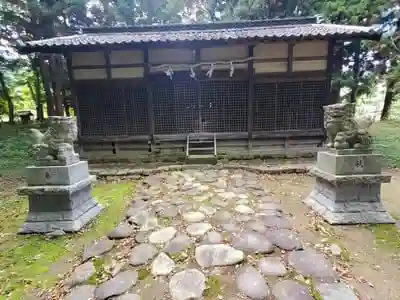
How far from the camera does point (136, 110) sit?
8516mm

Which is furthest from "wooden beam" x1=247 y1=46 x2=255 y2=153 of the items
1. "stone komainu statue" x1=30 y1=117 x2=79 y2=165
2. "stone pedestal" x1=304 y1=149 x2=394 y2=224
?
"stone komainu statue" x1=30 y1=117 x2=79 y2=165

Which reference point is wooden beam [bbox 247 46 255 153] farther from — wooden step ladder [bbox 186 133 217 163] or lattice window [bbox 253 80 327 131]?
wooden step ladder [bbox 186 133 217 163]

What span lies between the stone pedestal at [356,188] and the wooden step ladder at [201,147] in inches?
164

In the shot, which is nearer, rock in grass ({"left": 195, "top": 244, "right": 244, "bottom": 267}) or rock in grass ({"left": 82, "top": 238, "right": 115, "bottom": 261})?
rock in grass ({"left": 195, "top": 244, "right": 244, "bottom": 267})

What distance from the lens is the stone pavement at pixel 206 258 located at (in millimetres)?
2342

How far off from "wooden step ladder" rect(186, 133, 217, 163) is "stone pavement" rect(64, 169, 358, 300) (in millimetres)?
3256

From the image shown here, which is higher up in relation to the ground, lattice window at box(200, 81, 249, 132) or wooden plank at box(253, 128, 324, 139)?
lattice window at box(200, 81, 249, 132)

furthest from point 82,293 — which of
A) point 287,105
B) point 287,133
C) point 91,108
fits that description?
point 287,105

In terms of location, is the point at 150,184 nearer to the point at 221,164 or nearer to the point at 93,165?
the point at 221,164

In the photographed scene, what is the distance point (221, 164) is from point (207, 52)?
144 inches

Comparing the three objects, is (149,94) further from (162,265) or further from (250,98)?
(162,265)

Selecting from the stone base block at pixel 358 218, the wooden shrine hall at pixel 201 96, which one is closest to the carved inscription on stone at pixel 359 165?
the stone base block at pixel 358 218

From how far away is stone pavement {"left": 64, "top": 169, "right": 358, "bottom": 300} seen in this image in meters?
2.34

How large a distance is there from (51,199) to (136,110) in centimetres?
510
